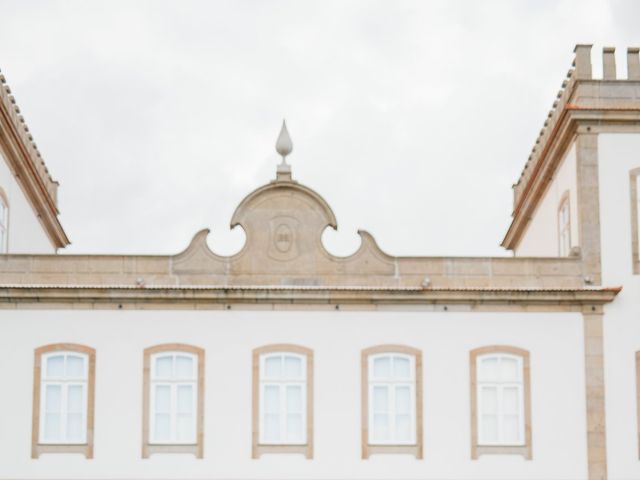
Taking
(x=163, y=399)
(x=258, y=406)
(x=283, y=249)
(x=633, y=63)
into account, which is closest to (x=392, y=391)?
(x=258, y=406)

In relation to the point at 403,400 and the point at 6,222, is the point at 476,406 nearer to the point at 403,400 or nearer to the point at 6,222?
the point at 403,400

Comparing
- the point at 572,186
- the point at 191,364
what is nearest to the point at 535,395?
the point at 572,186

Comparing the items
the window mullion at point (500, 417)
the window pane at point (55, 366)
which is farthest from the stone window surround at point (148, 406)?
the window mullion at point (500, 417)

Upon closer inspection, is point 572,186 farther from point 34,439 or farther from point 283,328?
point 34,439

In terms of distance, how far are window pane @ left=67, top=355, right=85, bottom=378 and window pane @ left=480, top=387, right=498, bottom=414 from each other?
28.2 feet

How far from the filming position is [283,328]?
3484cm

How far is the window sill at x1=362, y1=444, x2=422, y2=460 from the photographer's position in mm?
34438

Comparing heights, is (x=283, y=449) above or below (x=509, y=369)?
below

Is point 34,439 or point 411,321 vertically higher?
point 411,321

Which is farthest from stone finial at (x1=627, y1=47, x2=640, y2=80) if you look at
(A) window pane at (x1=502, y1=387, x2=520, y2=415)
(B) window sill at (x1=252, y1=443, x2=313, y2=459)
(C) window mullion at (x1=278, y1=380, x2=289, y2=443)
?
(B) window sill at (x1=252, y1=443, x2=313, y2=459)

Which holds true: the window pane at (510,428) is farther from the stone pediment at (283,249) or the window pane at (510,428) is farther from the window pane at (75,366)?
the window pane at (75,366)

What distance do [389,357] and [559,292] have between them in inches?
154

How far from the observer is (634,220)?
35.3 meters

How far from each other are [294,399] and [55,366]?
203 inches
